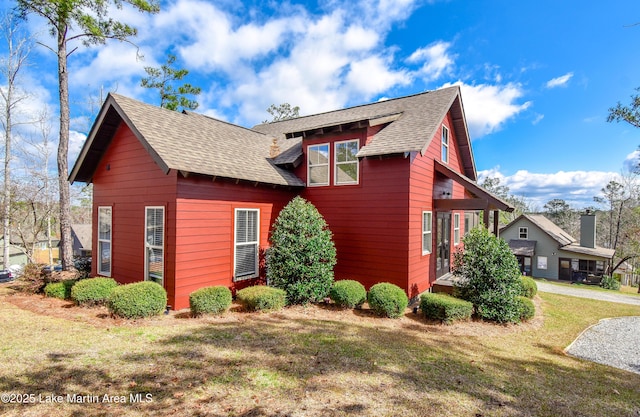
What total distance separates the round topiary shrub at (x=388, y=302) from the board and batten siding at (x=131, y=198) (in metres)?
5.02

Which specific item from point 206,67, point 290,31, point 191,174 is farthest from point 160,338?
point 206,67

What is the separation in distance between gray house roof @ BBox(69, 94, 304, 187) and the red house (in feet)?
0.14

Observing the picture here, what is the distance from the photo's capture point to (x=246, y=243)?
8641 mm

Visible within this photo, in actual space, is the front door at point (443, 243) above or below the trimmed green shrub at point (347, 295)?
above

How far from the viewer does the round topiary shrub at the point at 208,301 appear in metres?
6.57

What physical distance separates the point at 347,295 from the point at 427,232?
3944mm

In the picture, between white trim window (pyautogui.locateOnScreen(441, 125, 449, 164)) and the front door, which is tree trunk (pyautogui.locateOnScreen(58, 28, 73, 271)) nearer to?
the front door

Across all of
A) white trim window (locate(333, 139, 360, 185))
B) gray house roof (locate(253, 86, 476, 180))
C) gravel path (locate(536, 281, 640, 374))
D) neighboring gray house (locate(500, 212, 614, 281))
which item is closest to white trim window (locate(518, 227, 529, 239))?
neighboring gray house (locate(500, 212, 614, 281))

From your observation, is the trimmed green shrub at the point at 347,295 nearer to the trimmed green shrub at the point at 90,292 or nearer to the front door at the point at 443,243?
the front door at the point at 443,243

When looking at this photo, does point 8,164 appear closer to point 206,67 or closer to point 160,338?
point 206,67

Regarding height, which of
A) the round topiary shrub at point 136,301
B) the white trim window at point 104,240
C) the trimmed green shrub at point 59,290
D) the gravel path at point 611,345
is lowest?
the gravel path at point 611,345

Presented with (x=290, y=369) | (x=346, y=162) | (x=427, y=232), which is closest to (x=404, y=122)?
(x=346, y=162)

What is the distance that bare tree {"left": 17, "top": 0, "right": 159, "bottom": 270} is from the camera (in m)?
10.1

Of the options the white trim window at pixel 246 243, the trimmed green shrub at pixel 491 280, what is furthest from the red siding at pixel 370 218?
the white trim window at pixel 246 243
